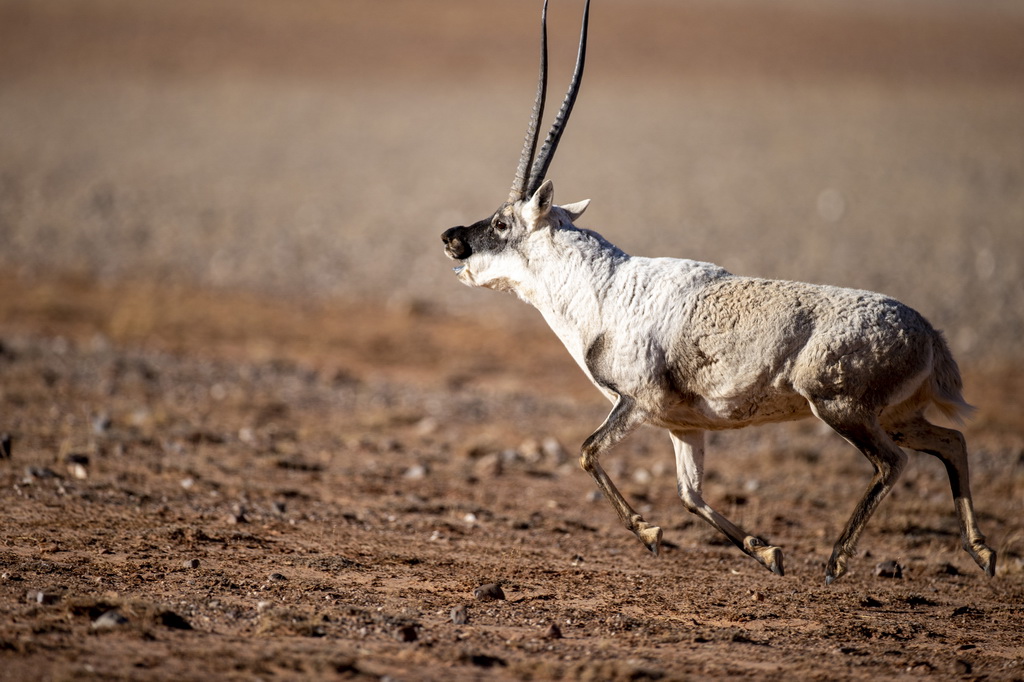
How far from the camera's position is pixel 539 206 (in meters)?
8.10

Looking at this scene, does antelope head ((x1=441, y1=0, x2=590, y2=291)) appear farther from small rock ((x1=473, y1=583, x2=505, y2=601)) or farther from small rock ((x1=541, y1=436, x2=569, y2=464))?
small rock ((x1=541, y1=436, x2=569, y2=464))

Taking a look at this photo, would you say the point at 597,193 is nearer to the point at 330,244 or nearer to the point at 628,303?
the point at 330,244

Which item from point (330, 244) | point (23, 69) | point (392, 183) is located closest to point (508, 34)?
point (23, 69)

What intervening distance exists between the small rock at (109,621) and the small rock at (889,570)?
17.3ft

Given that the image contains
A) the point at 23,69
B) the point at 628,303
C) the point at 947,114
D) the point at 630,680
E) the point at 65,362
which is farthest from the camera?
the point at 23,69

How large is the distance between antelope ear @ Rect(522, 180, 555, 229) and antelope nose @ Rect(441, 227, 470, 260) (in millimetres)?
484

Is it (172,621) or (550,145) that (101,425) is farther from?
(550,145)

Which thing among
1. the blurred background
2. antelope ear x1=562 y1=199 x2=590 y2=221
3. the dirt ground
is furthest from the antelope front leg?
the blurred background

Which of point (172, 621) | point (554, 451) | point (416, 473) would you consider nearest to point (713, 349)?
point (172, 621)

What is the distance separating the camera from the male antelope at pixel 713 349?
283 inches

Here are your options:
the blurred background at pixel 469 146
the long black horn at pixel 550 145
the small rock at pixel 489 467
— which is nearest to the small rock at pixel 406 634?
the long black horn at pixel 550 145

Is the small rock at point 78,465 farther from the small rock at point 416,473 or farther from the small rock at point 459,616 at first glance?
the small rock at point 459,616

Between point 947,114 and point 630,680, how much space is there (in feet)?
107

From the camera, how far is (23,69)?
4028 centimetres
